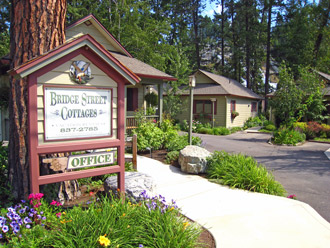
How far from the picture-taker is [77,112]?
159 inches

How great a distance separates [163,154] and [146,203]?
5.50 metres

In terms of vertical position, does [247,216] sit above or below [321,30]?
below

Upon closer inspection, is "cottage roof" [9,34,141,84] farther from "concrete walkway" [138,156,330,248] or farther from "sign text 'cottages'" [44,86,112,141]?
"concrete walkway" [138,156,330,248]

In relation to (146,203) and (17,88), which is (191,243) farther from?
(17,88)

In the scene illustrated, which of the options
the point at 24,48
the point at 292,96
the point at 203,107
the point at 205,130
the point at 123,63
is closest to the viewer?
the point at 24,48

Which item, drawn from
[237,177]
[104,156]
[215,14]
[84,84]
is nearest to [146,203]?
[104,156]

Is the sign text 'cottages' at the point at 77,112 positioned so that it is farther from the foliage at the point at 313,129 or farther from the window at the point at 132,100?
the foliage at the point at 313,129

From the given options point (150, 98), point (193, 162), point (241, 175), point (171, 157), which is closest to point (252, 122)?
point (150, 98)

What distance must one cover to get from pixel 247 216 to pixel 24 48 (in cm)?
469

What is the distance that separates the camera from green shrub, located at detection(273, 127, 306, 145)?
1498 cm

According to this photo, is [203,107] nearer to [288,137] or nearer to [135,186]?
[288,137]

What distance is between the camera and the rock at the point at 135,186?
466 cm

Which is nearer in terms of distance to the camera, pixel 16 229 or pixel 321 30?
pixel 16 229

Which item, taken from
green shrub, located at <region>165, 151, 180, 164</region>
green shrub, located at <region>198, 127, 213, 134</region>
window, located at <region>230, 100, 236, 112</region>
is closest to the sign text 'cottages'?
green shrub, located at <region>165, 151, 180, 164</region>
